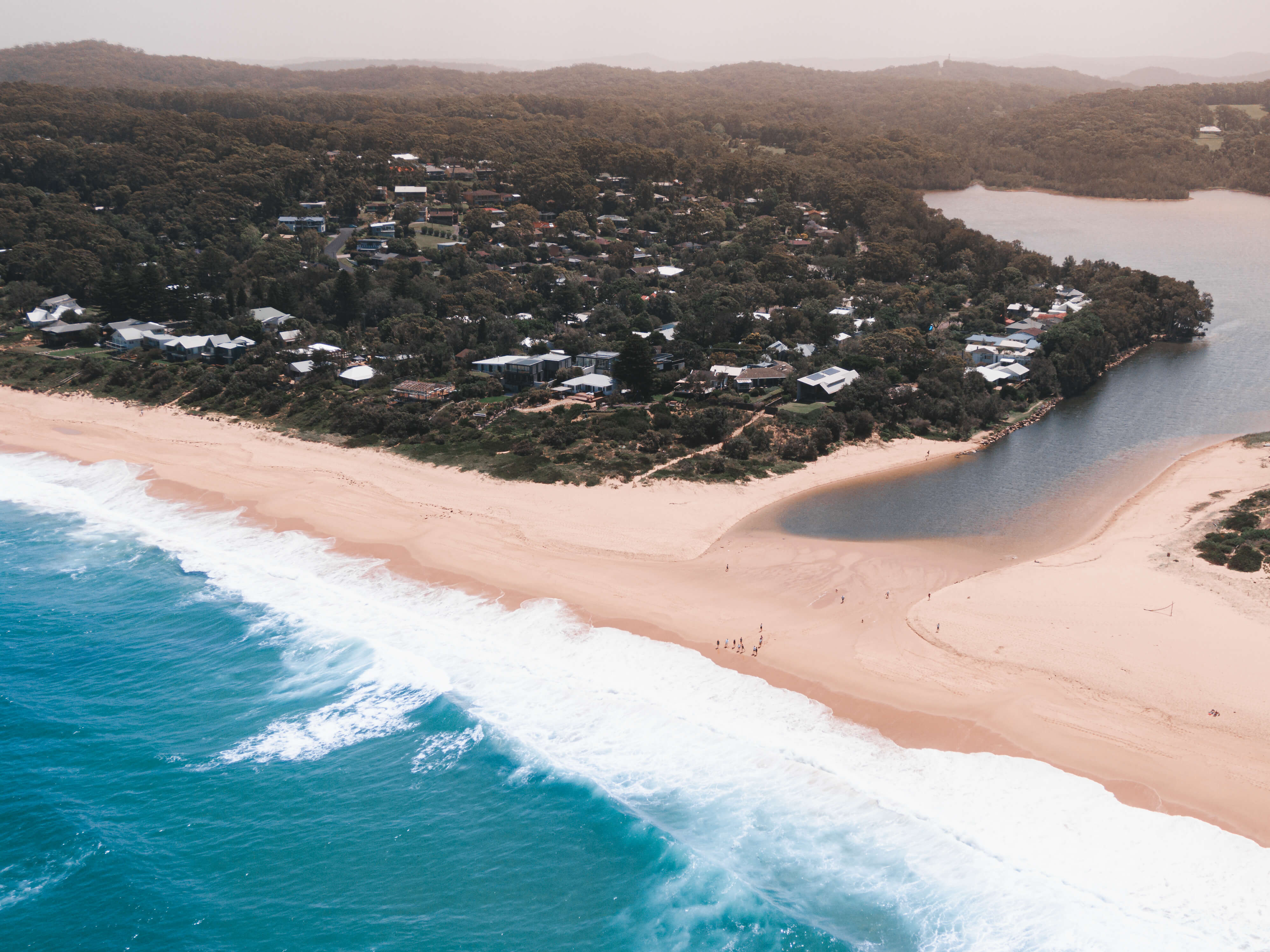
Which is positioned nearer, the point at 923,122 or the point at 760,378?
the point at 760,378

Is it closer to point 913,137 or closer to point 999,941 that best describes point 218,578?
point 999,941

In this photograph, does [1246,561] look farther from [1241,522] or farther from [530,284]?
[530,284]

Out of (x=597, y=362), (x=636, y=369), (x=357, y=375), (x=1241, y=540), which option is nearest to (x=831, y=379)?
(x=636, y=369)

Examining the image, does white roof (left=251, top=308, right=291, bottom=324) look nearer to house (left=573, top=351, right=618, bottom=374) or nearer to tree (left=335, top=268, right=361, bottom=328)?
tree (left=335, top=268, right=361, bottom=328)

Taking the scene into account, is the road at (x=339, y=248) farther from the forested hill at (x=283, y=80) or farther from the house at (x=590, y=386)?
the forested hill at (x=283, y=80)

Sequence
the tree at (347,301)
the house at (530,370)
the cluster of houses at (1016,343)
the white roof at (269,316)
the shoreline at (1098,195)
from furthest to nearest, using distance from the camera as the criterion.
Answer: the shoreline at (1098,195)
the tree at (347,301)
the white roof at (269,316)
the cluster of houses at (1016,343)
the house at (530,370)

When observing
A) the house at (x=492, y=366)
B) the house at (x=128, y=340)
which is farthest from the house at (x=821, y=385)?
the house at (x=128, y=340)

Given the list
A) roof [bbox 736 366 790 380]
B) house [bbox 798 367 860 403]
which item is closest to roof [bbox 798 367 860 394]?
house [bbox 798 367 860 403]
